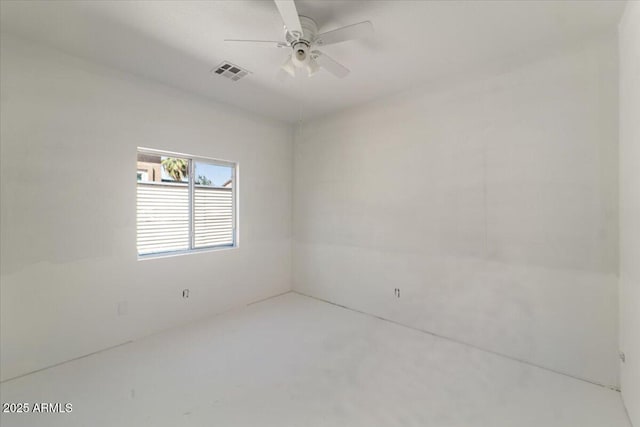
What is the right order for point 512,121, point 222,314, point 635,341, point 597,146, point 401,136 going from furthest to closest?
point 222,314, point 401,136, point 512,121, point 597,146, point 635,341

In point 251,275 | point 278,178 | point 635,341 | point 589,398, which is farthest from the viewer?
point 278,178

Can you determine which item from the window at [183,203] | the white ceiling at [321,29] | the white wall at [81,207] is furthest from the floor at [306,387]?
the white ceiling at [321,29]

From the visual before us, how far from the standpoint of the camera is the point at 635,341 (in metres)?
1.67

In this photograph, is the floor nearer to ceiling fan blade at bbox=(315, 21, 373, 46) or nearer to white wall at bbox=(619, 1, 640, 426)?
white wall at bbox=(619, 1, 640, 426)

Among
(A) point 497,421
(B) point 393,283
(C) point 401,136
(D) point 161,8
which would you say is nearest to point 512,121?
(C) point 401,136

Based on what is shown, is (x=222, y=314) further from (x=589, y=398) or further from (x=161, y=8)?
(x=589, y=398)

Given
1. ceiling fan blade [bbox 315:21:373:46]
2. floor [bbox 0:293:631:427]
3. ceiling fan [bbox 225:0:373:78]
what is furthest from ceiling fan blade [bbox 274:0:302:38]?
floor [bbox 0:293:631:427]

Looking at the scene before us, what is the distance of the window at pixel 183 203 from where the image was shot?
294 centimetres

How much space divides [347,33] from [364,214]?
215 cm

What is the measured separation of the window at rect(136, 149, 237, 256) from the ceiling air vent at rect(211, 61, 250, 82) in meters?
1.09

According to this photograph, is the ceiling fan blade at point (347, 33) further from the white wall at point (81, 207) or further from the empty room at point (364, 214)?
the white wall at point (81, 207)

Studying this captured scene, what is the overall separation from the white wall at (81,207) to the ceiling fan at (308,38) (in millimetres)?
1508

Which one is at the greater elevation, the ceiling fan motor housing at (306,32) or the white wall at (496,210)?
the ceiling fan motor housing at (306,32)

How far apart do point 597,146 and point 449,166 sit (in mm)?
1094
